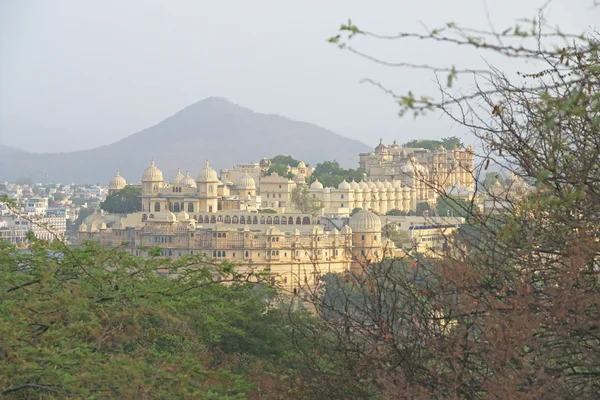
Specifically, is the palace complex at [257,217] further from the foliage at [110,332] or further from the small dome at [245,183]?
the foliage at [110,332]

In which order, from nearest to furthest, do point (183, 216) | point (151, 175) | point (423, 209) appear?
point (183, 216) < point (423, 209) < point (151, 175)

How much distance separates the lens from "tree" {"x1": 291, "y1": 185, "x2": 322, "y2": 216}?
70000 mm

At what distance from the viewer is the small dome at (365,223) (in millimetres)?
56594

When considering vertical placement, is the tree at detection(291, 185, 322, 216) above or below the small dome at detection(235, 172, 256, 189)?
below

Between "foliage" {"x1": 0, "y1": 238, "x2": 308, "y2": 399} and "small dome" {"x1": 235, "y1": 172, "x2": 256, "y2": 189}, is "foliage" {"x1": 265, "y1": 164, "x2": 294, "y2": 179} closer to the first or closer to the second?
"small dome" {"x1": 235, "y1": 172, "x2": 256, "y2": 189}

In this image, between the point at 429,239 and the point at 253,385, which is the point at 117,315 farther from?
the point at 429,239

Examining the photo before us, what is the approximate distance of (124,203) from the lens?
76.1 metres

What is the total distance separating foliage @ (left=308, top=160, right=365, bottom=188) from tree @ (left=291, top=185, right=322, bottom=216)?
26.1 feet

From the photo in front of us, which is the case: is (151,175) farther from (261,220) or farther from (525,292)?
(525,292)

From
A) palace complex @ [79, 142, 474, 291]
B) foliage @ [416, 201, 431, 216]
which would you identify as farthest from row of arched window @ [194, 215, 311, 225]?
foliage @ [416, 201, 431, 216]

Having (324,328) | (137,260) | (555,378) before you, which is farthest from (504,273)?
(137,260)

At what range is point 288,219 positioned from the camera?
66.6m

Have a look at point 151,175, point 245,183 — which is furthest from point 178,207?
point 245,183

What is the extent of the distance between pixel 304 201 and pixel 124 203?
32.4 feet
